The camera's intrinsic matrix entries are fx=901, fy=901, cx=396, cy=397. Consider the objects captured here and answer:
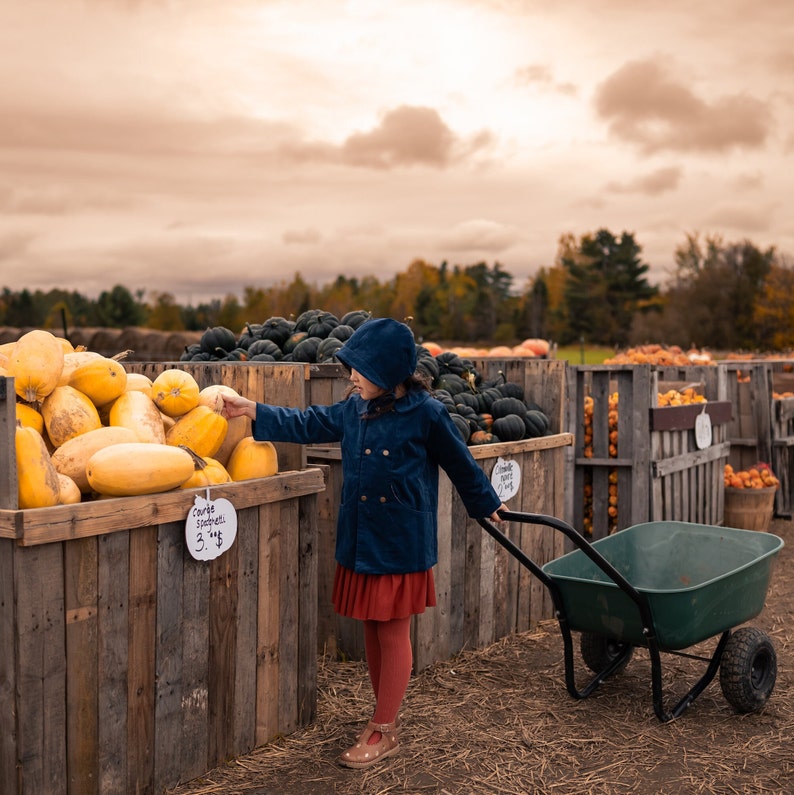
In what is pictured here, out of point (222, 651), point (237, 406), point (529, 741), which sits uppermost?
point (237, 406)

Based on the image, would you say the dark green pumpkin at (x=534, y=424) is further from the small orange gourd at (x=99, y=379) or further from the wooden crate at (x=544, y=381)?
the small orange gourd at (x=99, y=379)

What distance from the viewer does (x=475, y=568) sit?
203 inches

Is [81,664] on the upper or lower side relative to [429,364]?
lower

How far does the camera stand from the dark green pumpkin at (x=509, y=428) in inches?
215

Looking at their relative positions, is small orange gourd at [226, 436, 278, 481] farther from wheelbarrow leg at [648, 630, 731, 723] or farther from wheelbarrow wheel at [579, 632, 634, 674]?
wheelbarrow wheel at [579, 632, 634, 674]

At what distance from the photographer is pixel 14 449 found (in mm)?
2869

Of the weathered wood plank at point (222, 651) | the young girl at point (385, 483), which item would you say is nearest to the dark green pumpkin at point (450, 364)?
the young girl at point (385, 483)

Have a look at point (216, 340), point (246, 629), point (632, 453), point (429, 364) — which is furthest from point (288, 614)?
point (632, 453)

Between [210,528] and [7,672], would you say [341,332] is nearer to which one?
[210,528]

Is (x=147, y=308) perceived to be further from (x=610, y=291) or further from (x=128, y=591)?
(x=128, y=591)

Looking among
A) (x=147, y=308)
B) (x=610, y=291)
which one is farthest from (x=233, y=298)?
(x=610, y=291)

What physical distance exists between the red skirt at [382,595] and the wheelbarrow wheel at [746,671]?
1561 mm

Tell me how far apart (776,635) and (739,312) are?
162 feet

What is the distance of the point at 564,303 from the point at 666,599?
219 feet
